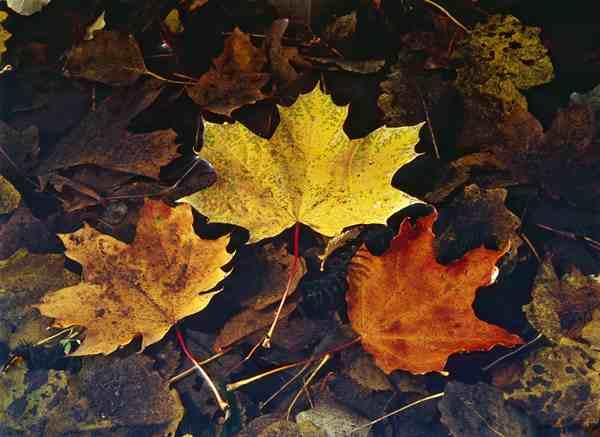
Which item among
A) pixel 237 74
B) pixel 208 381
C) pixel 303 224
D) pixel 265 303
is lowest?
pixel 208 381

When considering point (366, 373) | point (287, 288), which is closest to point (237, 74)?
point (287, 288)

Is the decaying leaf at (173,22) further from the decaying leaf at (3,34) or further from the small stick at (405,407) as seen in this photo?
the small stick at (405,407)

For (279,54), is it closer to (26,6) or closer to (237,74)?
(237,74)

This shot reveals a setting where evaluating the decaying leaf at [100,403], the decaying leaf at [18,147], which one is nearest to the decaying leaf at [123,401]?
the decaying leaf at [100,403]

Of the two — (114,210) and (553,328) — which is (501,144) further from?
(114,210)

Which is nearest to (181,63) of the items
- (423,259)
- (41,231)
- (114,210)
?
(114,210)

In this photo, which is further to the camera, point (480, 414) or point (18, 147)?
point (18, 147)
